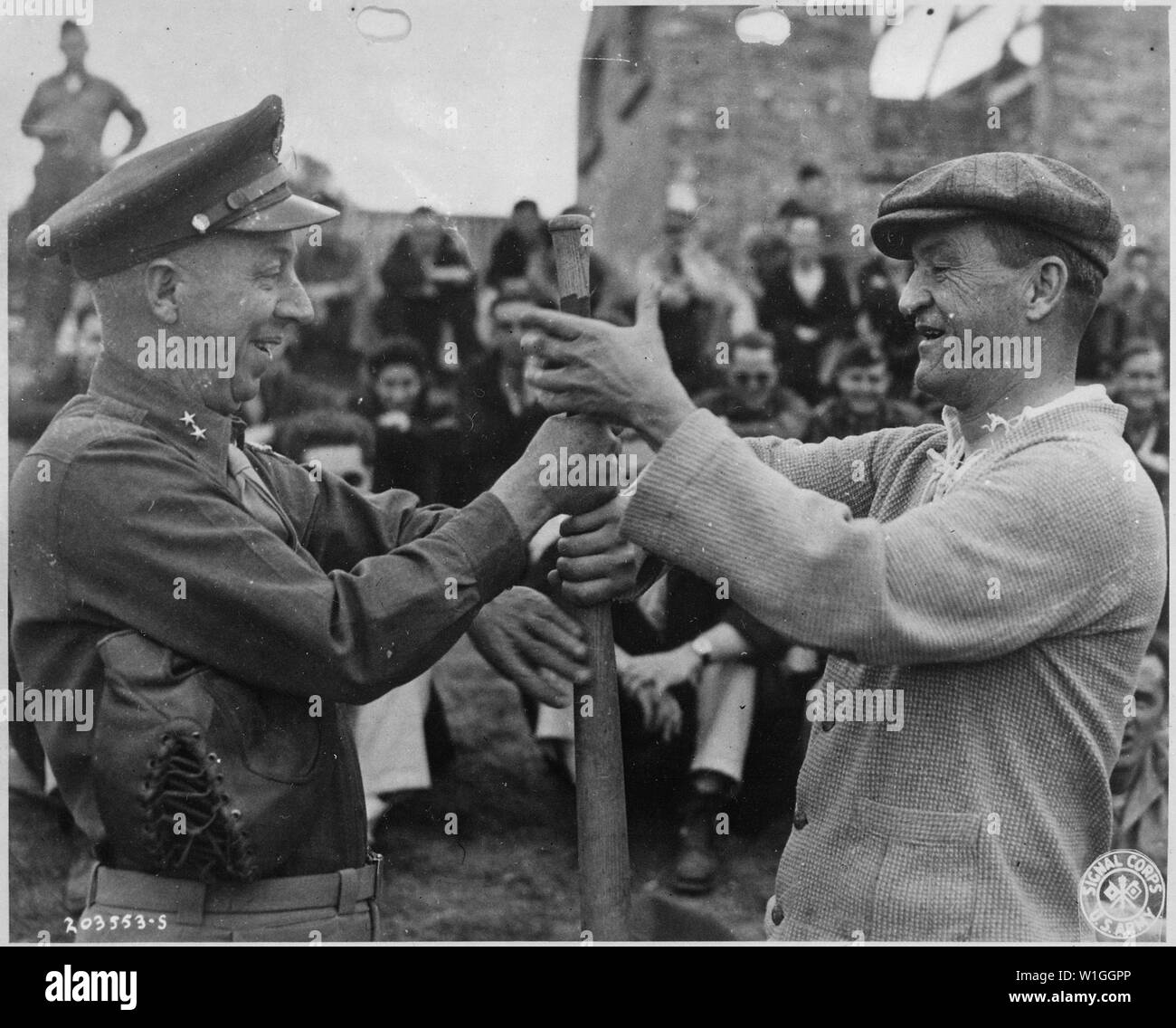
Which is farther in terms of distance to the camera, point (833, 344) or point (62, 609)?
point (833, 344)

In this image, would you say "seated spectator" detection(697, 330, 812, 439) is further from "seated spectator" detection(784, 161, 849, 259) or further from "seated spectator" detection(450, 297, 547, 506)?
"seated spectator" detection(450, 297, 547, 506)

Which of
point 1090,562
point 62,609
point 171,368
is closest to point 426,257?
point 171,368

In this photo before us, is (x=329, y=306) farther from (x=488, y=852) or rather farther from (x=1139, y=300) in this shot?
(x=1139, y=300)

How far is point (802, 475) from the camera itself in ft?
10.5

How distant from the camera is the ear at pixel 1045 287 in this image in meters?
2.78

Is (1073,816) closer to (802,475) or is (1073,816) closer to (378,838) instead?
(802,475)

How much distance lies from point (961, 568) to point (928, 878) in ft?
1.96

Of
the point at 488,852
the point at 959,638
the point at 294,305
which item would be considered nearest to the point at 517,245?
the point at 294,305

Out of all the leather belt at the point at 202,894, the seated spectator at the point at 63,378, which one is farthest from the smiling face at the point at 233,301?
the leather belt at the point at 202,894

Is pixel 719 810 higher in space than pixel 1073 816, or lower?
lower

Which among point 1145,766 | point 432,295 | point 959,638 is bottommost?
point 1145,766

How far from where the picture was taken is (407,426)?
3846 mm
